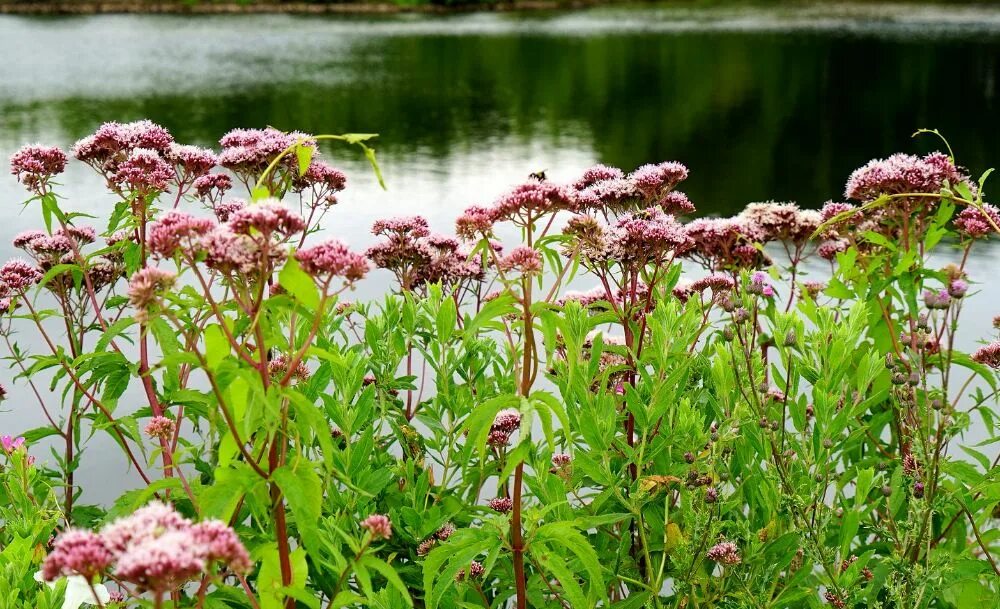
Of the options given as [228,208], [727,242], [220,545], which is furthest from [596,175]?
[220,545]

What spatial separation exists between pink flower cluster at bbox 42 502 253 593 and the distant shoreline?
58.3 meters

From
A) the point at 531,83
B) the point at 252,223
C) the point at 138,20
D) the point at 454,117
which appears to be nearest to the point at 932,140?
the point at 454,117

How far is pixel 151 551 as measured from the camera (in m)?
1.33

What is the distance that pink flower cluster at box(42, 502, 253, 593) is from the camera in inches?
52.0

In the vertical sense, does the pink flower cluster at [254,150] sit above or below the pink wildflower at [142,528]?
above

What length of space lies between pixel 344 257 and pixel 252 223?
0.20m

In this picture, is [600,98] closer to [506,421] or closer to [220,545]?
[506,421]

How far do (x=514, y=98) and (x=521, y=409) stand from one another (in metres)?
23.4

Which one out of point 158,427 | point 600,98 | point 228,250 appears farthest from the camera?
point 600,98

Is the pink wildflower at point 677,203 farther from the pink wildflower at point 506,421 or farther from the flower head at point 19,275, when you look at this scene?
the flower head at point 19,275

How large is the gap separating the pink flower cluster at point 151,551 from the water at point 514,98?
416 cm

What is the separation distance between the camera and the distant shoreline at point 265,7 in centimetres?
5338

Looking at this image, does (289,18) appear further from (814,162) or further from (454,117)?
(814,162)

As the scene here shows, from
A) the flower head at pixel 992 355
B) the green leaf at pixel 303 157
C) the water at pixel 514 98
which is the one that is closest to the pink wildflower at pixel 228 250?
the green leaf at pixel 303 157
